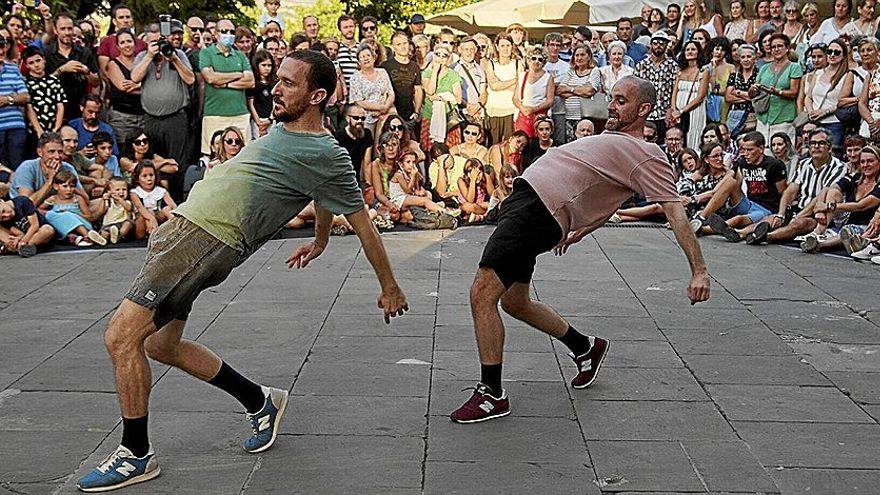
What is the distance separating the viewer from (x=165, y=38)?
11.4 meters

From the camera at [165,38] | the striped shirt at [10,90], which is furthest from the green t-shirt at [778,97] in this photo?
the striped shirt at [10,90]

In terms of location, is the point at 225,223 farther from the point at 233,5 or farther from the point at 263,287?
the point at 233,5

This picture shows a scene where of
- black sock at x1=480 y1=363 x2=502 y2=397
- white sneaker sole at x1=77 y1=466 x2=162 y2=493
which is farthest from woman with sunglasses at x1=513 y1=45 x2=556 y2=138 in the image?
white sneaker sole at x1=77 y1=466 x2=162 y2=493

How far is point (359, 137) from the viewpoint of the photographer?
1191 centimetres

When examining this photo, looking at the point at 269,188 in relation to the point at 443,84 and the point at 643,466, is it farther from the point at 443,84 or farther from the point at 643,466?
the point at 443,84

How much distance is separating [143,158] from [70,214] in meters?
1.27

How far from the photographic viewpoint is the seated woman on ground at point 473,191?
1145 centimetres

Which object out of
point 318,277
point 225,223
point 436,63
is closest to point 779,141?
point 436,63

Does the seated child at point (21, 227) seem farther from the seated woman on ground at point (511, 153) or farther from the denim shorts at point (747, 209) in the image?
the denim shorts at point (747, 209)

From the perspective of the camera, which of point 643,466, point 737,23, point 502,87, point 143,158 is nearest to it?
point 643,466

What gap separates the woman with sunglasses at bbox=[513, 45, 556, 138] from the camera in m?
12.3

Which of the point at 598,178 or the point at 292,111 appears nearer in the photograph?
the point at 292,111

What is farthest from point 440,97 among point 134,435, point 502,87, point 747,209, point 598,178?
point 134,435

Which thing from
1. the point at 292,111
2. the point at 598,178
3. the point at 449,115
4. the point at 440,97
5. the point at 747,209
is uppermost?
the point at 292,111
